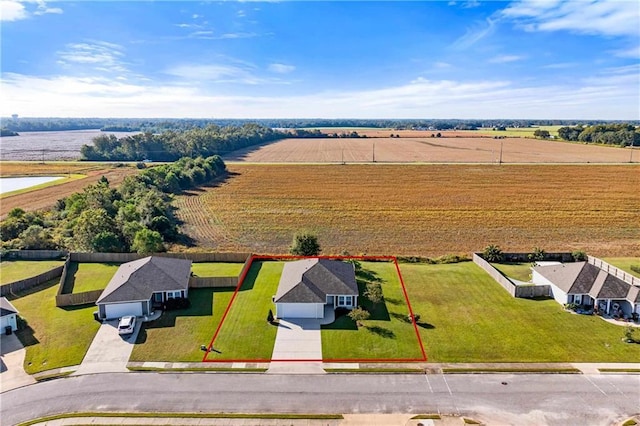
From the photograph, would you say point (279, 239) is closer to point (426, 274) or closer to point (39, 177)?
point (426, 274)

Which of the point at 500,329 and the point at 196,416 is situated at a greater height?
the point at 500,329

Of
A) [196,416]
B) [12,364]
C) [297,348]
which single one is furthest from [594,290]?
[12,364]

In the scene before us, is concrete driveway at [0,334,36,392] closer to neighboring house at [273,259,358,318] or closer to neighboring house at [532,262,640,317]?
neighboring house at [273,259,358,318]

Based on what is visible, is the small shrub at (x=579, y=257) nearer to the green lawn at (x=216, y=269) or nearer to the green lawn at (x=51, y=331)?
the green lawn at (x=216, y=269)

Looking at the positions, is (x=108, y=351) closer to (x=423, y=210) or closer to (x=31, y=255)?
(x=31, y=255)

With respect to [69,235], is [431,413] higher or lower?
lower

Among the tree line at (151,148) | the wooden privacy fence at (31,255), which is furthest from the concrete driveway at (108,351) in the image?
the tree line at (151,148)

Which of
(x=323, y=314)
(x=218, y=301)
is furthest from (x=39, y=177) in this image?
(x=323, y=314)
